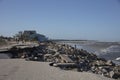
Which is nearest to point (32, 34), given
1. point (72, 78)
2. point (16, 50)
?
A: point (16, 50)

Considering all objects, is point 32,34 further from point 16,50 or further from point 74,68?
point 74,68

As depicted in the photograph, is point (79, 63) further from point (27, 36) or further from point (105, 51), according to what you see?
point (27, 36)

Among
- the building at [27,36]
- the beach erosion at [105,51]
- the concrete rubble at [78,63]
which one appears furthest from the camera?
the building at [27,36]

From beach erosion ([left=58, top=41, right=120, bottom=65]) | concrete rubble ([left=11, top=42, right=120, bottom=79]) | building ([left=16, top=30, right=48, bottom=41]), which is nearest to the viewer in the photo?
concrete rubble ([left=11, top=42, right=120, bottom=79])

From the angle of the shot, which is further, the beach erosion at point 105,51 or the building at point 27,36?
the building at point 27,36

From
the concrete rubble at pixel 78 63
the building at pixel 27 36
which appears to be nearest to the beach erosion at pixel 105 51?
the concrete rubble at pixel 78 63

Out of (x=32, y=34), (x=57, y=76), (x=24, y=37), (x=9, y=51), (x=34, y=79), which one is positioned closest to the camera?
(x=34, y=79)

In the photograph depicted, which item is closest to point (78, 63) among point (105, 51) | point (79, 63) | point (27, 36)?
point (79, 63)

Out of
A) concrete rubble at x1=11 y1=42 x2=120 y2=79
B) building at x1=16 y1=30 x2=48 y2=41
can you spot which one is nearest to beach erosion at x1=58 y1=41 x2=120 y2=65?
concrete rubble at x1=11 y1=42 x2=120 y2=79

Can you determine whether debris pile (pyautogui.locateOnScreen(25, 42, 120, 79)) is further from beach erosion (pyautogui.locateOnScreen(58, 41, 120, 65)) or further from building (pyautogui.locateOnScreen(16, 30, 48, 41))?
building (pyautogui.locateOnScreen(16, 30, 48, 41))

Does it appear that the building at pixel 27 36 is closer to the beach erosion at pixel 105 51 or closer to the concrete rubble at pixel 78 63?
the beach erosion at pixel 105 51

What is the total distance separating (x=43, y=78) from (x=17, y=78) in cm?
116

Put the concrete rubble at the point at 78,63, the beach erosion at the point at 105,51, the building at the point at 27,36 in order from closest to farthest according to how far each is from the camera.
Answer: the concrete rubble at the point at 78,63 → the beach erosion at the point at 105,51 → the building at the point at 27,36

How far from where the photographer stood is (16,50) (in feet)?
92.5
